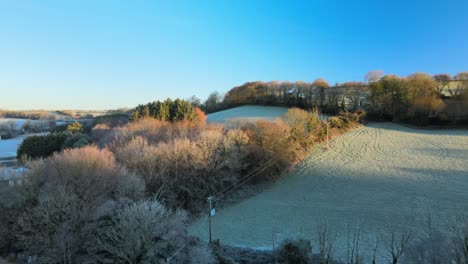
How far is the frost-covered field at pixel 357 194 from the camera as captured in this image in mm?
19250

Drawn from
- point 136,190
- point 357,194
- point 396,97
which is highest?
point 396,97

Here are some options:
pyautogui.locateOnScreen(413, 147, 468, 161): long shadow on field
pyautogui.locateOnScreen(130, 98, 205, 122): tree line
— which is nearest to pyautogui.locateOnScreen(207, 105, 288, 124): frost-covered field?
pyautogui.locateOnScreen(130, 98, 205, 122): tree line

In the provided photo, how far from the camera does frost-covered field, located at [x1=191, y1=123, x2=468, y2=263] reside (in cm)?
1925

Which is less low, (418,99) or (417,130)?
(418,99)

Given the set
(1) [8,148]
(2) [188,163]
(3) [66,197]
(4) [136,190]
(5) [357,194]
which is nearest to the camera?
(3) [66,197]

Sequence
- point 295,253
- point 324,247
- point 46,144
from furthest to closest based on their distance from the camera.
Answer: point 46,144, point 324,247, point 295,253

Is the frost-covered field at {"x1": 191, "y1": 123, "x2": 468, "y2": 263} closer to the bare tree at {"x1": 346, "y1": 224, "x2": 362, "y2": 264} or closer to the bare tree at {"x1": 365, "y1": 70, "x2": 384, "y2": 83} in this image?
the bare tree at {"x1": 346, "y1": 224, "x2": 362, "y2": 264}

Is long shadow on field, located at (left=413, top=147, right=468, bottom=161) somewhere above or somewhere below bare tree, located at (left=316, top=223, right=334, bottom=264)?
above

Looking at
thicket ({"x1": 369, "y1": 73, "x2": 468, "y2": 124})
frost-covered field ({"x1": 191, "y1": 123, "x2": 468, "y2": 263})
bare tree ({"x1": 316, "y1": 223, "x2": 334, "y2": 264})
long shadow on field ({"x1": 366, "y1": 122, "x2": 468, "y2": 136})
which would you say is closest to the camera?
bare tree ({"x1": 316, "y1": 223, "x2": 334, "y2": 264})

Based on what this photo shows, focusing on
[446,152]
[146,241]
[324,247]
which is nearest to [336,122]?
[446,152]

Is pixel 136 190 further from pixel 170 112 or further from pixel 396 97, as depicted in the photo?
pixel 396 97

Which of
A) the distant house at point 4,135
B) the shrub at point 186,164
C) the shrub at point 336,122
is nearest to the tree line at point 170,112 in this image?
the shrub at point 186,164

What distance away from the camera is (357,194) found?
24047 mm

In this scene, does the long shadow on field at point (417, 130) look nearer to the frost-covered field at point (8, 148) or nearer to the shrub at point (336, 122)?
the shrub at point (336, 122)
